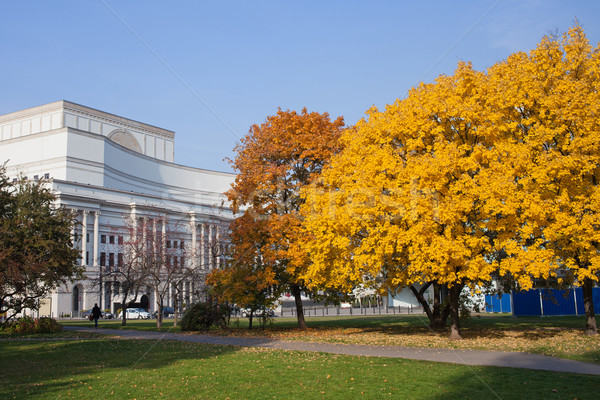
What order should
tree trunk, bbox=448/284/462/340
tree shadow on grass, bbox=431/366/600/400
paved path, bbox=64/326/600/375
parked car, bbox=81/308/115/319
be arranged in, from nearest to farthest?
tree shadow on grass, bbox=431/366/600/400 → paved path, bbox=64/326/600/375 → tree trunk, bbox=448/284/462/340 → parked car, bbox=81/308/115/319

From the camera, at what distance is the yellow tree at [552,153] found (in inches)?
768

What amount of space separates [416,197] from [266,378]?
9470mm

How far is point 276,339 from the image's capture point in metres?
24.9

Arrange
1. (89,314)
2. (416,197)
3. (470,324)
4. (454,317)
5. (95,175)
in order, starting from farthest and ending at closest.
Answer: (95,175) < (89,314) < (470,324) < (454,317) < (416,197)

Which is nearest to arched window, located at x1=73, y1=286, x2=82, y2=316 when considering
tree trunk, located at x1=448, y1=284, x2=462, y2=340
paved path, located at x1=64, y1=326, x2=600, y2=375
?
paved path, located at x1=64, y1=326, x2=600, y2=375

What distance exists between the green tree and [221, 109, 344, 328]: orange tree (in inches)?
383

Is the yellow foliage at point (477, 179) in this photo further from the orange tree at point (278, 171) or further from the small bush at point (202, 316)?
the small bush at point (202, 316)

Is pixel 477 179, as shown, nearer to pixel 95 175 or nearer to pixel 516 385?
pixel 516 385

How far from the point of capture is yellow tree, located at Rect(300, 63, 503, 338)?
1967 cm

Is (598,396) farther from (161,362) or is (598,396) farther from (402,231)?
(161,362)

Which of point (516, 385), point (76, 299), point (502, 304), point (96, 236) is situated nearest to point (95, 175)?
point (96, 236)

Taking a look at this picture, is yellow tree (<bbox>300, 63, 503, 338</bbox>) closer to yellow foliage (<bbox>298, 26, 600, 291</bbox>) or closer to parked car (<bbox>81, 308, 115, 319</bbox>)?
yellow foliage (<bbox>298, 26, 600, 291</bbox>)

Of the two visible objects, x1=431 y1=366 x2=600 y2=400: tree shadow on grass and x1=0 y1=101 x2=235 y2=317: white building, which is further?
x1=0 y1=101 x2=235 y2=317: white building

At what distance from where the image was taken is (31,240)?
29109mm
